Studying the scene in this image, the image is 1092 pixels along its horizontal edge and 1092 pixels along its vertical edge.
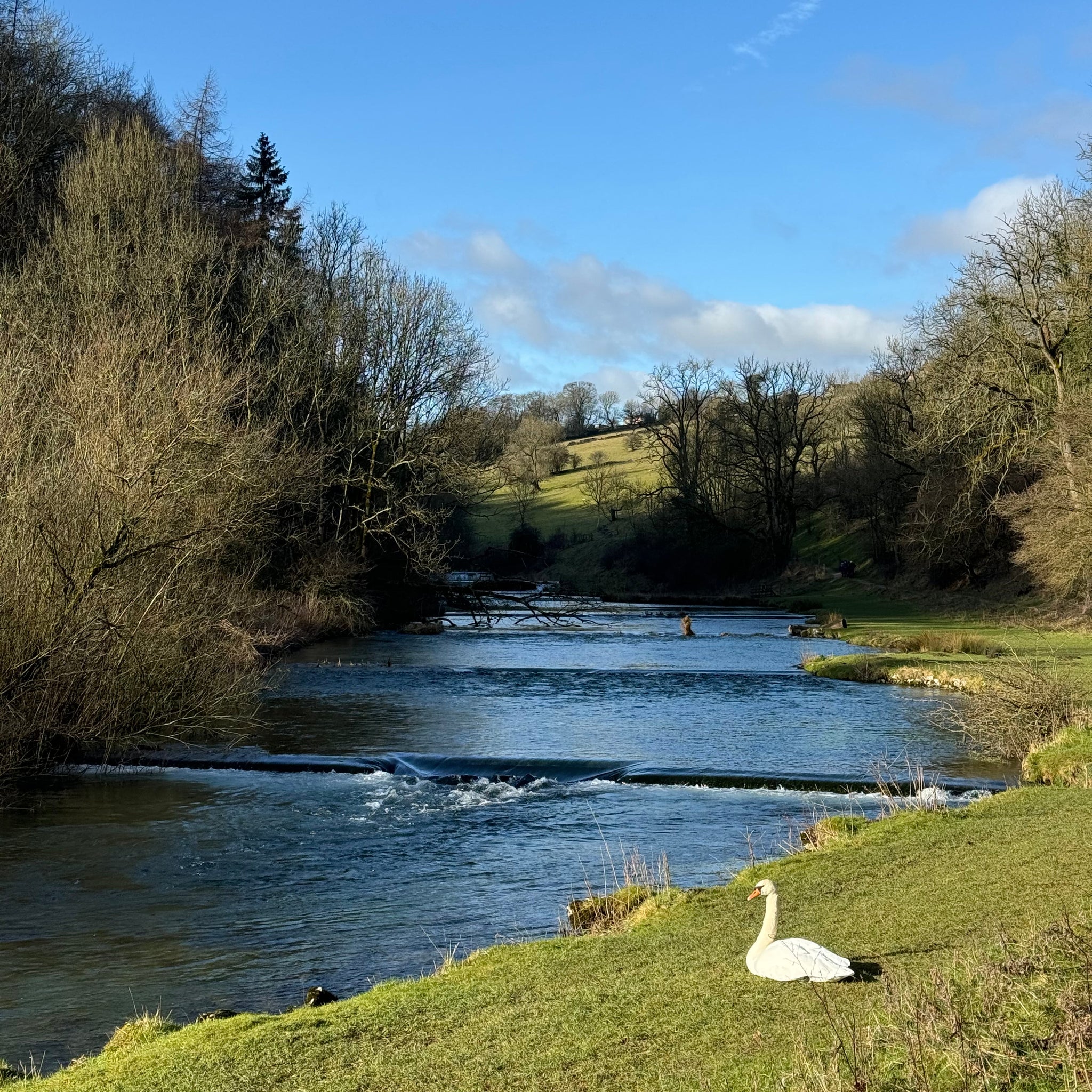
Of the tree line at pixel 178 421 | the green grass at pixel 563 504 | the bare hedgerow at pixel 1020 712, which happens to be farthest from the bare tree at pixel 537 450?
the bare hedgerow at pixel 1020 712

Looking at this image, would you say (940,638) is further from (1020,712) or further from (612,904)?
(612,904)

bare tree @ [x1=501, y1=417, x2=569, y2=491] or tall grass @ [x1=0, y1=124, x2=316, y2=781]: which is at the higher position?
bare tree @ [x1=501, y1=417, x2=569, y2=491]

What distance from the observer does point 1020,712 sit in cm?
2048

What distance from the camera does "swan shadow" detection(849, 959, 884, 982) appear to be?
25.2ft

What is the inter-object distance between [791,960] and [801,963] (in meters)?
0.07

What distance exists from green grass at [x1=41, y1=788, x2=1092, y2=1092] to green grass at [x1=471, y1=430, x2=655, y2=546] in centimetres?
7816

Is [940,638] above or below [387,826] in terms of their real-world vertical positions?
above

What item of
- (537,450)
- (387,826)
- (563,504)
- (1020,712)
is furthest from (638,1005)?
(537,450)

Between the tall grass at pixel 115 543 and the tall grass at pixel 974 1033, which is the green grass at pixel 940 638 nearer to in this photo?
the tall grass at pixel 115 543

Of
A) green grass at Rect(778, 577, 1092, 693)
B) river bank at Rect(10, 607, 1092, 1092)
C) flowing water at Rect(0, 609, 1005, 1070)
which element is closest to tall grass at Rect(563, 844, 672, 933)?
river bank at Rect(10, 607, 1092, 1092)

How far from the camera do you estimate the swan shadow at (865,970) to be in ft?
25.2

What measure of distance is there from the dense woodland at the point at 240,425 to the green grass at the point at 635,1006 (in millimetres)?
11301

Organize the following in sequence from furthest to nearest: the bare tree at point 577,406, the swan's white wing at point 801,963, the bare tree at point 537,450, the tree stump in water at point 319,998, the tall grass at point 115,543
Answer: the bare tree at point 577,406, the bare tree at point 537,450, the tall grass at point 115,543, the tree stump in water at point 319,998, the swan's white wing at point 801,963

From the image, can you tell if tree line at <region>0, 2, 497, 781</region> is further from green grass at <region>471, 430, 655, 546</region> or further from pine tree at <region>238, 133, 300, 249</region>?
green grass at <region>471, 430, 655, 546</region>
